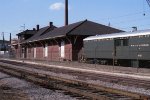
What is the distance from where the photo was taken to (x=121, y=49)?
36.2 metres

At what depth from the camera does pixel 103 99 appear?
12.4 m

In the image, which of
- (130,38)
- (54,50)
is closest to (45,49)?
(54,50)

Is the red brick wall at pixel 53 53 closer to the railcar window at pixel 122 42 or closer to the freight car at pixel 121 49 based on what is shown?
the freight car at pixel 121 49

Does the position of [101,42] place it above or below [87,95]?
above

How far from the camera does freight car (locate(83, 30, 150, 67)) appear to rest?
32.4m

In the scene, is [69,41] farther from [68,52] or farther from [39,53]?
[39,53]

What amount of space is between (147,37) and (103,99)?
66.4ft

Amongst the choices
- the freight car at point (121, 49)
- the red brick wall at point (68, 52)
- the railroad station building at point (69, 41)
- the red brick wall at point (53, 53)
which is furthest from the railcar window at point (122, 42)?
the red brick wall at point (53, 53)

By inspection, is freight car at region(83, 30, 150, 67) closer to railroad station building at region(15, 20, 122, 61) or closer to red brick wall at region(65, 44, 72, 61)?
red brick wall at region(65, 44, 72, 61)

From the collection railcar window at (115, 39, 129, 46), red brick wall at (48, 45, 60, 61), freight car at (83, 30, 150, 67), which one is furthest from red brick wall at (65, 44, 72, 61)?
railcar window at (115, 39, 129, 46)

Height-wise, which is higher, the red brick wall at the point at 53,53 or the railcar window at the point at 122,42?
the railcar window at the point at 122,42

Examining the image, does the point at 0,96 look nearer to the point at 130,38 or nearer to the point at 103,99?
the point at 103,99

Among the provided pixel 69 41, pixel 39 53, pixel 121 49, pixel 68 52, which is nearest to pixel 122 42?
pixel 121 49

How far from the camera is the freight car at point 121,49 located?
106 ft
